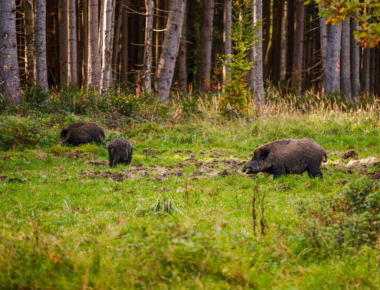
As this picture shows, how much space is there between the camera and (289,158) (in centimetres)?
817

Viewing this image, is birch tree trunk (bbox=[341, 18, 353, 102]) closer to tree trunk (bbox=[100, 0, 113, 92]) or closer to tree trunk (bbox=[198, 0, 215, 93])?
tree trunk (bbox=[198, 0, 215, 93])

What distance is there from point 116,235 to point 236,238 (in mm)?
1517

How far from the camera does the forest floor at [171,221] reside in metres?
3.69

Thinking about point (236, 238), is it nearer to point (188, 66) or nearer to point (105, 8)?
point (105, 8)

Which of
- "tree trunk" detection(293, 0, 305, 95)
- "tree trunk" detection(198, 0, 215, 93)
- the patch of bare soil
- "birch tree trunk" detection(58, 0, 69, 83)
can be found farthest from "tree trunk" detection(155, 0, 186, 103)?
"tree trunk" detection(293, 0, 305, 95)

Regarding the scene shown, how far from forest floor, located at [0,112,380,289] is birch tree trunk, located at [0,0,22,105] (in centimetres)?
376

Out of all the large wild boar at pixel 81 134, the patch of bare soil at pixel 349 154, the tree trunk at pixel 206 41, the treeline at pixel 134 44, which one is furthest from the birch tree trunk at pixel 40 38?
the patch of bare soil at pixel 349 154

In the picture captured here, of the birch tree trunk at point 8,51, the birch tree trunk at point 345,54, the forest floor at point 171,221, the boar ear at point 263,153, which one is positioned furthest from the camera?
the birch tree trunk at point 345,54

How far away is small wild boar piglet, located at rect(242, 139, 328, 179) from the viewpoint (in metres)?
8.13

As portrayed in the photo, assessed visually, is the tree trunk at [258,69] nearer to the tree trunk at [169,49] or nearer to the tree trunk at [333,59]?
the tree trunk at [169,49]

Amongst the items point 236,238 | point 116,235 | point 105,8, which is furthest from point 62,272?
point 105,8

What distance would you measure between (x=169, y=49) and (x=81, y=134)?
761 centimetres

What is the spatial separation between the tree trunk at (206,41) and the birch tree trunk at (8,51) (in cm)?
1263

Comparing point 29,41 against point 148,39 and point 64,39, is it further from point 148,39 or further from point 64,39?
point 148,39
